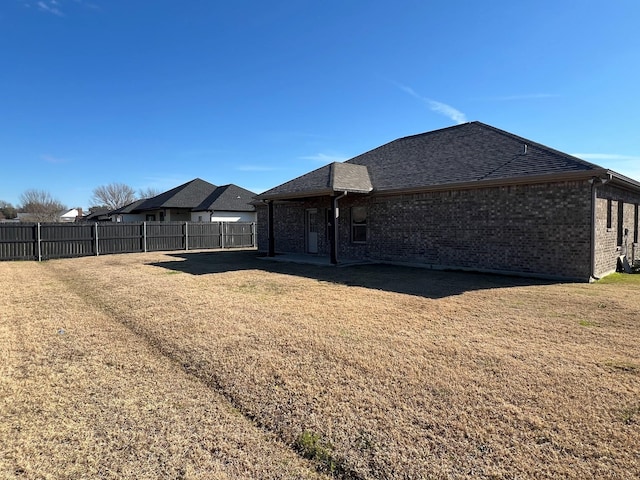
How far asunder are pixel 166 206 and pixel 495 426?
101ft

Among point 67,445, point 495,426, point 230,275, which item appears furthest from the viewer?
point 230,275

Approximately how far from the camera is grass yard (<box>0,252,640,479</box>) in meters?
2.76

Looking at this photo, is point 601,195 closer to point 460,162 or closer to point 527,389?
point 460,162

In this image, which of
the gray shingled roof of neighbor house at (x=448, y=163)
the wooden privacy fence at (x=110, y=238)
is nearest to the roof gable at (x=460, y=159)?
the gray shingled roof of neighbor house at (x=448, y=163)

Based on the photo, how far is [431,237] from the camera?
42.7 feet

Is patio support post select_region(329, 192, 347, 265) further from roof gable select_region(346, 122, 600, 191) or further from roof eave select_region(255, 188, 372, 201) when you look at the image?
roof gable select_region(346, 122, 600, 191)

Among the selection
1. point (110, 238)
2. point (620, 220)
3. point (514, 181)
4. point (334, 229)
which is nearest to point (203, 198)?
point (110, 238)

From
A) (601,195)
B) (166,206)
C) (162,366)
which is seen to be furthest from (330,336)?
(166,206)

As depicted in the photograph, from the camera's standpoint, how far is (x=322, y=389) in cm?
384

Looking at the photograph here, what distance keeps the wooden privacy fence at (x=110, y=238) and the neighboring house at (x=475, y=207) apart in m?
8.41

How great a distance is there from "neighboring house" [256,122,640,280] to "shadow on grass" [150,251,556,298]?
858 mm

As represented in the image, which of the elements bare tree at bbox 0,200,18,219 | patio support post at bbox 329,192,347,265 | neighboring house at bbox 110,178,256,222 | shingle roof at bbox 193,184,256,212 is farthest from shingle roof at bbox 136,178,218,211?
bare tree at bbox 0,200,18,219

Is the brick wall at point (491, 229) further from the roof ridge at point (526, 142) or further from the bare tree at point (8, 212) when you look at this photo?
the bare tree at point (8, 212)

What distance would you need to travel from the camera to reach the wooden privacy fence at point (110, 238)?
57.5 ft
